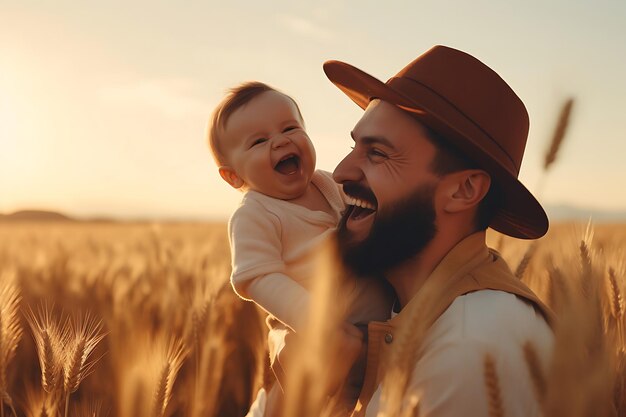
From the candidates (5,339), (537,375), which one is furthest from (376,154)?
(5,339)

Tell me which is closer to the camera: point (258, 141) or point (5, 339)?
point (5, 339)

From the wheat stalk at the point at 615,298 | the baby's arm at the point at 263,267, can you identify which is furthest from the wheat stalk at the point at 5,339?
the wheat stalk at the point at 615,298

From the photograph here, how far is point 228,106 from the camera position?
2.20 metres

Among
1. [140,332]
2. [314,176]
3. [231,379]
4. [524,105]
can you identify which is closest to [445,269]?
[524,105]

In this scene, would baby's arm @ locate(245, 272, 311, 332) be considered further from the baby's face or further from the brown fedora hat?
the brown fedora hat

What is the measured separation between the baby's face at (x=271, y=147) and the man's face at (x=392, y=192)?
11.8 inches

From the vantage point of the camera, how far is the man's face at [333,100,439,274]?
176cm

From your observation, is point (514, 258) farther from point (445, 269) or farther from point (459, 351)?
point (459, 351)

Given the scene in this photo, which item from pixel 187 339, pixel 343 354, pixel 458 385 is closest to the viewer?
pixel 458 385

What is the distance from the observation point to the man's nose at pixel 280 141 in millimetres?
2064

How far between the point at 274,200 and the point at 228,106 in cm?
38

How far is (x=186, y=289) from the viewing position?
12.1 ft

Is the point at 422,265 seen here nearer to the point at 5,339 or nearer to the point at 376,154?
the point at 376,154

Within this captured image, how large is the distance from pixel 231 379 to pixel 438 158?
5.91 feet
